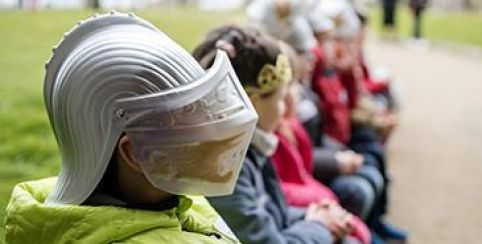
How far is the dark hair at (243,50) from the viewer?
287cm

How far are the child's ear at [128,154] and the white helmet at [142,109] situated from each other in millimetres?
17

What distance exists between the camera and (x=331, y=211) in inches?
122

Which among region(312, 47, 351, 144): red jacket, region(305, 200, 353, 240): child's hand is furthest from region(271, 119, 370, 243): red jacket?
region(312, 47, 351, 144): red jacket

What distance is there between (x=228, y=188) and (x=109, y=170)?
0.25 meters

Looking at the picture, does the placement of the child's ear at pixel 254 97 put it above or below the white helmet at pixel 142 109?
below

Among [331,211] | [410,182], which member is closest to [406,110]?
[410,182]

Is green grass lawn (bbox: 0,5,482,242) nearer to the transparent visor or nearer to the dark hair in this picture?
the dark hair

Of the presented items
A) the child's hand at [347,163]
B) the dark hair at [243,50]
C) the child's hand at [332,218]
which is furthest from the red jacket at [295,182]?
the dark hair at [243,50]

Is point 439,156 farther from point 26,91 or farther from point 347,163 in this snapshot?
point 347,163

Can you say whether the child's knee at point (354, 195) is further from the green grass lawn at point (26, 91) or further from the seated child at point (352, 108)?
the green grass lawn at point (26, 91)

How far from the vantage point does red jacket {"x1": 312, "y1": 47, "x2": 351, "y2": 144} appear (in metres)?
5.12

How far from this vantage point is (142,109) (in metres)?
1.81

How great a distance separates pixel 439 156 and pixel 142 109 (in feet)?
19.1

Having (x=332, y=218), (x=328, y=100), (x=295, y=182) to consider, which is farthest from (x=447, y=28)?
(x=332, y=218)
